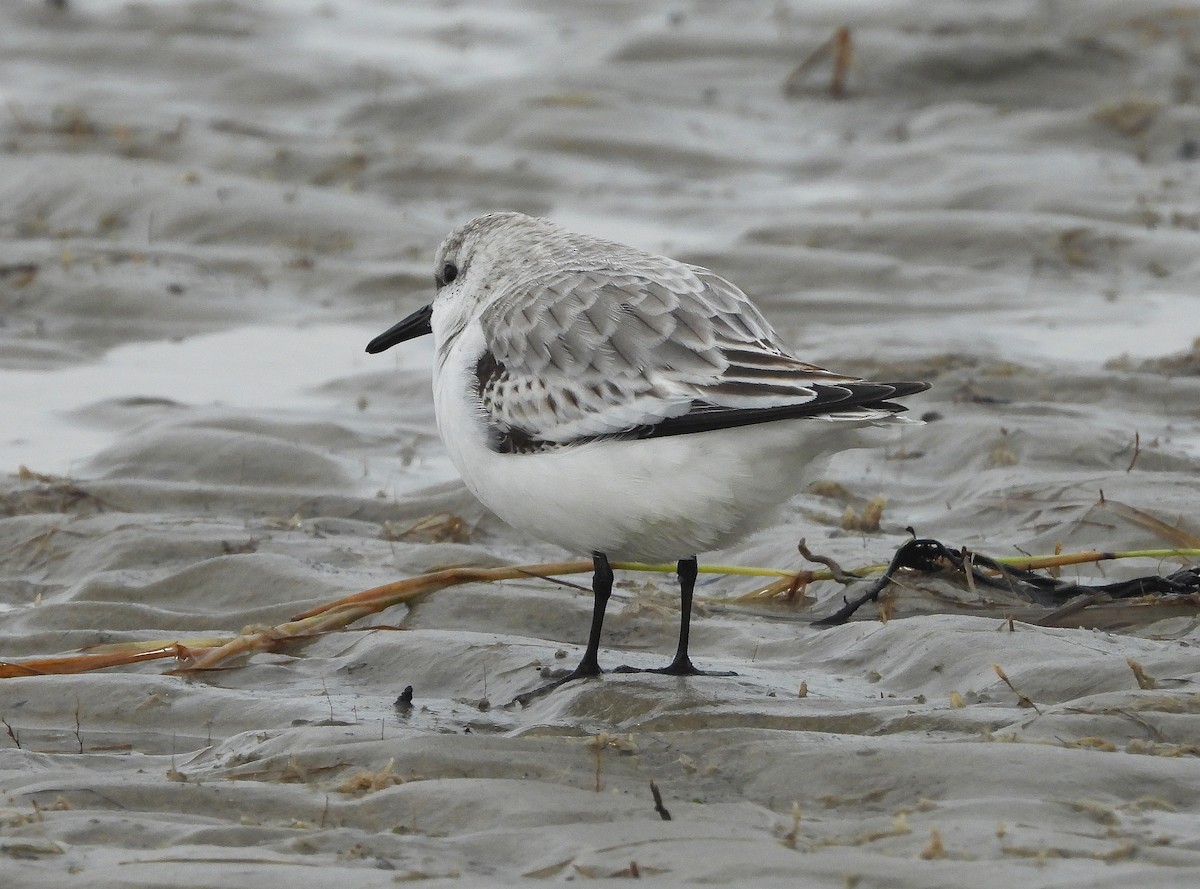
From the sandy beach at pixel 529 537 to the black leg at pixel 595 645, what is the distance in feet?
0.25

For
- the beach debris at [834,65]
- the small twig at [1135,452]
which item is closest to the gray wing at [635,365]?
the small twig at [1135,452]

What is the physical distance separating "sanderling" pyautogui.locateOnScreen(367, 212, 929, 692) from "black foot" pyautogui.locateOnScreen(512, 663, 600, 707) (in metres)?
0.01

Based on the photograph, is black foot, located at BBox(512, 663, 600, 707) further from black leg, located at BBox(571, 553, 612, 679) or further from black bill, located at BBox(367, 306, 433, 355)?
black bill, located at BBox(367, 306, 433, 355)

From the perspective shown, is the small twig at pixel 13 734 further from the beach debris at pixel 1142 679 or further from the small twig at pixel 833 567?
the beach debris at pixel 1142 679

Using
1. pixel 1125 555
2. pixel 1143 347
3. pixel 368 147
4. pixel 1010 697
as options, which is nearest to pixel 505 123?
pixel 368 147

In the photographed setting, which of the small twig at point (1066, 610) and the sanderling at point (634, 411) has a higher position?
the sanderling at point (634, 411)

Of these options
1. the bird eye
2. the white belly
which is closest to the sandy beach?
the white belly

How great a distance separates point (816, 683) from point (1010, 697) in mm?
663

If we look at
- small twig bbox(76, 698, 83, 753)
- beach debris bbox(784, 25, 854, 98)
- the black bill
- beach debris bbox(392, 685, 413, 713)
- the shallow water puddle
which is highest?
beach debris bbox(784, 25, 854, 98)

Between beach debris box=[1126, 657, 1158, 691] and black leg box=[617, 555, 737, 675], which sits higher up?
beach debris box=[1126, 657, 1158, 691]

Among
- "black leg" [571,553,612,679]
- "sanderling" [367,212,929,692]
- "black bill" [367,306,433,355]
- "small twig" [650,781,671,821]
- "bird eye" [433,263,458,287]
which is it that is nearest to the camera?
"small twig" [650,781,671,821]

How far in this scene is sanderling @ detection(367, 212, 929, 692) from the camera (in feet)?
16.4

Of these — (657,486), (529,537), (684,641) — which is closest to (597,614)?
(684,641)

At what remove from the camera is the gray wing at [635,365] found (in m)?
4.97
